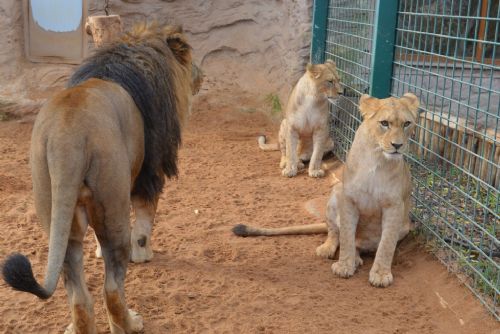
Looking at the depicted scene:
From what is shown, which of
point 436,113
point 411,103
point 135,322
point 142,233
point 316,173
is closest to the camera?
point 135,322

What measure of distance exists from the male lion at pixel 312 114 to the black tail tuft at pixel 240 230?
6.61 feet

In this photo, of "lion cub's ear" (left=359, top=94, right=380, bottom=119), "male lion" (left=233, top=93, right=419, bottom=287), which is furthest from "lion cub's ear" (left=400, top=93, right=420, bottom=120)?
"lion cub's ear" (left=359, top=94, right=380, bottom=119)

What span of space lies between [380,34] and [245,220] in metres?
1.94

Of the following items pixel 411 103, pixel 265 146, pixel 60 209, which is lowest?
pixel 265 146

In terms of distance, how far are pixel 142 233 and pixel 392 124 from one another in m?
1.86

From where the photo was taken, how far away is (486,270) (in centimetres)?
394

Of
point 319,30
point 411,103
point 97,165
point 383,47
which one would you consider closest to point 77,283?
point 97,165

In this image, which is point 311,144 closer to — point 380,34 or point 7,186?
point 380,34

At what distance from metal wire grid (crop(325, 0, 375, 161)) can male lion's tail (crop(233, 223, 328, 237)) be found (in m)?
1.51

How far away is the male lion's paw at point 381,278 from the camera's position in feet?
13.9

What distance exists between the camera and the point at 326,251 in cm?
471

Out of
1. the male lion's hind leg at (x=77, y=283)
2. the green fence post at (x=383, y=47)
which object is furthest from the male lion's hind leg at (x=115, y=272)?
the green fence post at (x=383, y=47)

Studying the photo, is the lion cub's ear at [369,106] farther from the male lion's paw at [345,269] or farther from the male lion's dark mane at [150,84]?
the male lion's dark mane at [150,84]

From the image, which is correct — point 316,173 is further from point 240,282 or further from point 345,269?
point 240,282
